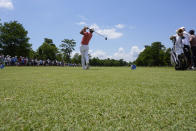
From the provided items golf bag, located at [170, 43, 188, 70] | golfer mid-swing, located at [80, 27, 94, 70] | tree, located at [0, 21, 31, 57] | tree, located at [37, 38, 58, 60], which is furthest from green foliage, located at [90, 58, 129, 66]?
golf bag, located at [170, 43, 188, 70]

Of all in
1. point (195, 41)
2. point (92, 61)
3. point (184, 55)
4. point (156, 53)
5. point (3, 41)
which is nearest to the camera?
point (195, 41)

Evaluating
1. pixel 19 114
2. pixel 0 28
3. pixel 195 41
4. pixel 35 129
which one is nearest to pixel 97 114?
pixel 35 129

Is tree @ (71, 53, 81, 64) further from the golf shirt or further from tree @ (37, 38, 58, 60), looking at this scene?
the golf shirt

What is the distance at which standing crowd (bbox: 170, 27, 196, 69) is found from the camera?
645 centimetres

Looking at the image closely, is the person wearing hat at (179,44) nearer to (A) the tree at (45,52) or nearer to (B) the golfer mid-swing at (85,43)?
(B) the golfer mid-swing at (85,43)

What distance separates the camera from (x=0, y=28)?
147 feet

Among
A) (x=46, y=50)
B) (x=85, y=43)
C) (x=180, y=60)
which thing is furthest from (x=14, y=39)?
(x=180, y=60)

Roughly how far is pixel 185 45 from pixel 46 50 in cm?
6241

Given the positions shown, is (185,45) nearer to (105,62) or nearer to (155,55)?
(155,55)

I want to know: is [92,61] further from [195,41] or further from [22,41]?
[195,41]

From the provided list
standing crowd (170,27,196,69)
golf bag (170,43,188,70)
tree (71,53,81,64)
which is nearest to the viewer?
standing crowd (170,27,196,69)

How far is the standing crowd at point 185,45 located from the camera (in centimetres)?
645

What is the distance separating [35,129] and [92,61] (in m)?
92.3

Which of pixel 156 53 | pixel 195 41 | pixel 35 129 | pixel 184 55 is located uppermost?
pixel 156 53
